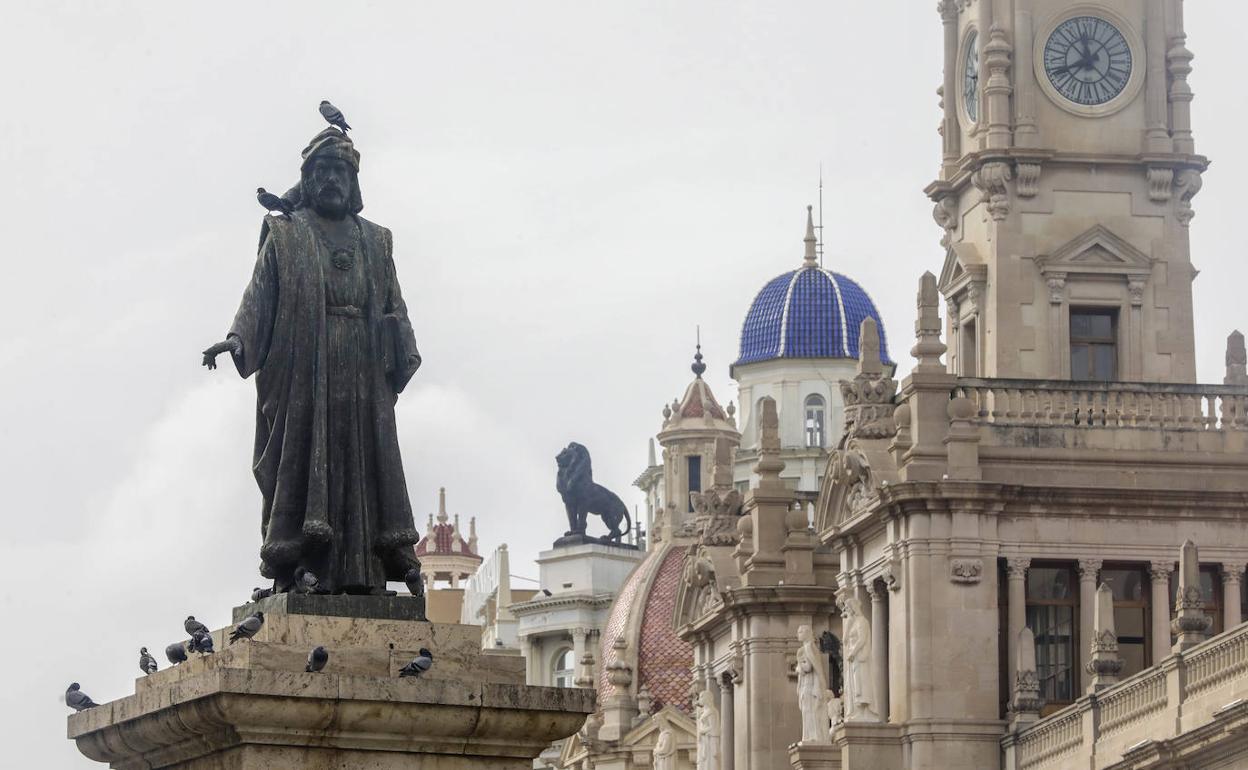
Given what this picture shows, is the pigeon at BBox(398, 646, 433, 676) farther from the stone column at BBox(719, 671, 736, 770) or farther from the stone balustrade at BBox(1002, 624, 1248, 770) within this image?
the stone column at BBox(719, 671, 736, 770)

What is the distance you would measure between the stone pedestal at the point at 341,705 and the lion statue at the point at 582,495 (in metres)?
101

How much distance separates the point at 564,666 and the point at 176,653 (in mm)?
99774

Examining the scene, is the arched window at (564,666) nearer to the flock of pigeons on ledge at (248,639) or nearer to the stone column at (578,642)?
the stone column at (578,642)

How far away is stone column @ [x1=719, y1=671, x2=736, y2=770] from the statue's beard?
176 feet

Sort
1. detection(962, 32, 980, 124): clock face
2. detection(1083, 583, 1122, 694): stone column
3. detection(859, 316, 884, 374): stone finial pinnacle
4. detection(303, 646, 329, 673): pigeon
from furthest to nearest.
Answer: detection(962, 32, 980, 124): clock face → detection(859, 316, 884, 374): stone finial pinnacle → detection(1083, 583, 1122, 694): stone column → detection(303, 646, 329, 673): pigeon

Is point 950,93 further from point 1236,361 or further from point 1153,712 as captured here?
Answer: point 1153,712

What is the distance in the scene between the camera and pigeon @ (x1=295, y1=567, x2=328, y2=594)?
54.5 feet

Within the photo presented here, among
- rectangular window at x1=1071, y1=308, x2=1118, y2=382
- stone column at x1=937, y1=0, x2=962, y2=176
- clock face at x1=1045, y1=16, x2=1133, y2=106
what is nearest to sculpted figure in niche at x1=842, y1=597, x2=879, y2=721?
rectangular window at x1=1071, y1=308, x2=1118, y2=382

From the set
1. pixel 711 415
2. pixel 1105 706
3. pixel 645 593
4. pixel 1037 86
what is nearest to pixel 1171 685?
pixel 1105 706

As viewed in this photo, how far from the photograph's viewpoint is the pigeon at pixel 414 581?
664 inches

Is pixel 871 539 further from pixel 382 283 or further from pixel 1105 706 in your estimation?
pixel 382 283

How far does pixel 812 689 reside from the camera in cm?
6256

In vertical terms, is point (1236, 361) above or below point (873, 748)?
above

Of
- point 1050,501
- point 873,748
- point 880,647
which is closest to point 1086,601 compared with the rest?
point 1050,501
